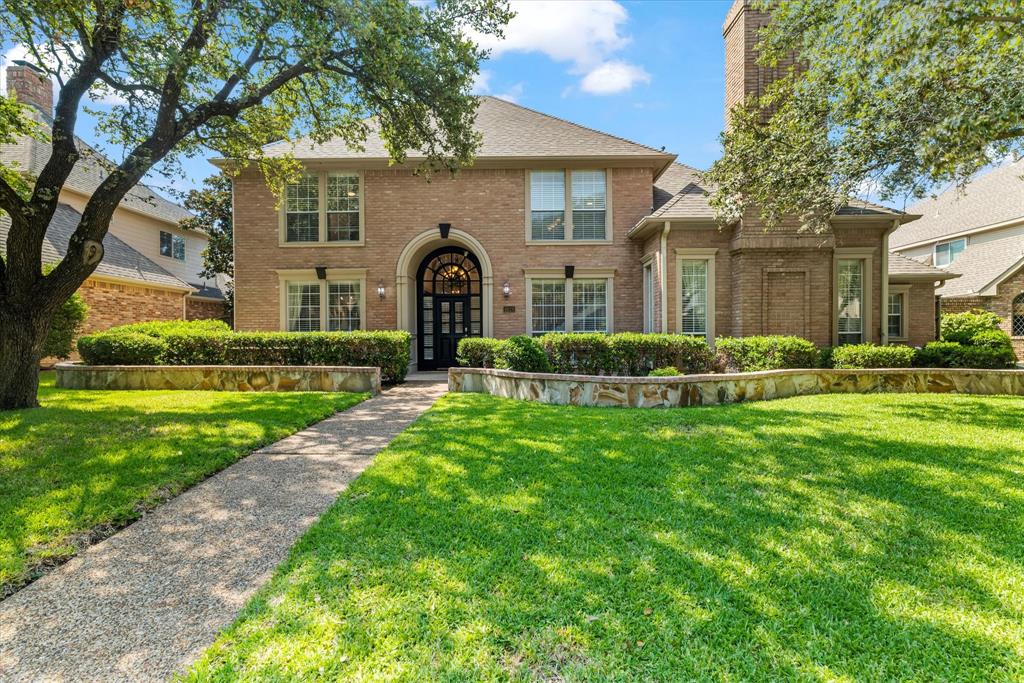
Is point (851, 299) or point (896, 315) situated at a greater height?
point (851, 299)

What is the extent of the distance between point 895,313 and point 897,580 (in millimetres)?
14556

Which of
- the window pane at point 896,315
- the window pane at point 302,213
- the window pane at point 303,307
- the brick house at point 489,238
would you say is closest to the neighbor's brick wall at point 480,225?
the brick house at point 489,238

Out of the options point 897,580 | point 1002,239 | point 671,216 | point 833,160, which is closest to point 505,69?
point 671,216

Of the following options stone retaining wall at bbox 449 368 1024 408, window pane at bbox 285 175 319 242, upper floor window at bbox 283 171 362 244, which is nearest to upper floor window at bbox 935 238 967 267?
stone retaining wall at bbox 449 368 1024 408

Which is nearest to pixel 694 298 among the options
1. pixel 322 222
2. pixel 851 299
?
pixel 851 299

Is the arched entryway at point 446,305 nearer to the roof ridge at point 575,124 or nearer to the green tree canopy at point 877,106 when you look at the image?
the roof ridge at point 575,124

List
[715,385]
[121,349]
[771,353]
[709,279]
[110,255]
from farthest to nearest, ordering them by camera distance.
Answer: [110,255] → [709,279] → [121,349] → [771,353] → [715,385]

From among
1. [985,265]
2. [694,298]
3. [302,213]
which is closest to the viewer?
[694,298]

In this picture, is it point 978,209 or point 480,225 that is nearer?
point 480,225

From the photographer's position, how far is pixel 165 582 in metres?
2.79

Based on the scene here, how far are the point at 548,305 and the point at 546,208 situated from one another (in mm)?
2810

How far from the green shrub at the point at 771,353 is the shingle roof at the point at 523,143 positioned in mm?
5890

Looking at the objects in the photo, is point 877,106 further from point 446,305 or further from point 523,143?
point 446,305

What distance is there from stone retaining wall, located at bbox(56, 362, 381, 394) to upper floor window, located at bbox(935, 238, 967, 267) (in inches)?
1209
